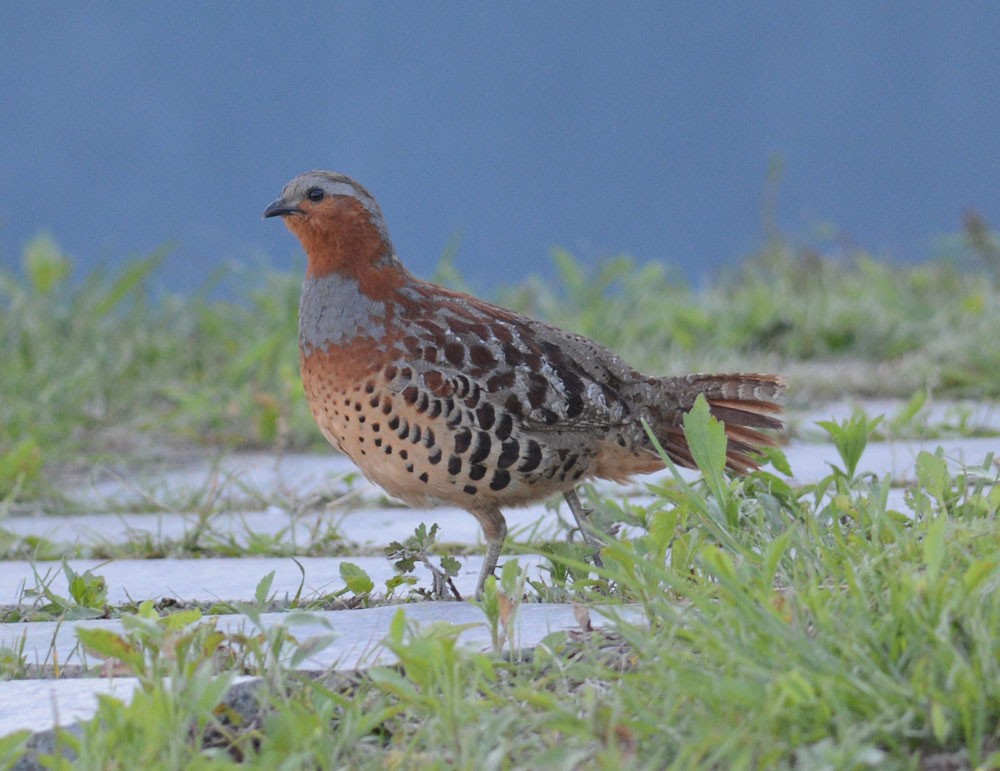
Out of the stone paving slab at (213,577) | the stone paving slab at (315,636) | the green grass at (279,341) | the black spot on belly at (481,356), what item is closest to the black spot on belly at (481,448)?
the black spot on belly at (481,356)

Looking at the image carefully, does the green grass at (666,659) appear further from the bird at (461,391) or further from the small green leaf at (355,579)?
the bird at (461,391)

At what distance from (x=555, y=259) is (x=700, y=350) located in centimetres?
157

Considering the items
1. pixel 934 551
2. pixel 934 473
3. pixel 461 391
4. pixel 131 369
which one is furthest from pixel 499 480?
pixel 131 369

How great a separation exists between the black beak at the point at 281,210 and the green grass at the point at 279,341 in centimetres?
126

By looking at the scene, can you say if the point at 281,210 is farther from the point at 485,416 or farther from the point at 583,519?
the point at 583,519

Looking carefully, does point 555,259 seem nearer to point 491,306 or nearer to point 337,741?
point 491,306

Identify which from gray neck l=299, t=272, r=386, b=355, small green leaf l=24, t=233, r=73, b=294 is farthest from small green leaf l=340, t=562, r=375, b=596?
small green leaf l=24, t=233, r=73, b=294

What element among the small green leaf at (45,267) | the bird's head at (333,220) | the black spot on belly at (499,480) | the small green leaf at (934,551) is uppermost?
the small green leaf at (45,267)

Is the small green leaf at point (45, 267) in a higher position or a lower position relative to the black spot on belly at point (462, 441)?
higher

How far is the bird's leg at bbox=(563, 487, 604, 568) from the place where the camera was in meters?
3.42

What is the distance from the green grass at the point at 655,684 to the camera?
2.02 metres

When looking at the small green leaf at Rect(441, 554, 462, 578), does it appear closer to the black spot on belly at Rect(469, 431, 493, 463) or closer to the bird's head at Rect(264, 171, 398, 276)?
the black spot on belly at Rect(469, 431, 493, 463)

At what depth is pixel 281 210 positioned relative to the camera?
12.5 feet

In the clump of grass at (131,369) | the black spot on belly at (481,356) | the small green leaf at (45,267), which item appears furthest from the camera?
the small green leaf at (45,267)
